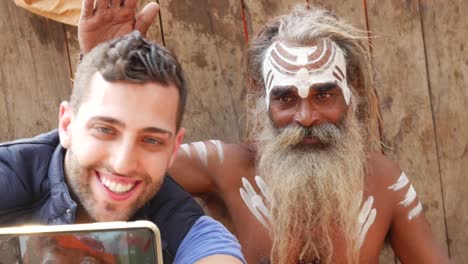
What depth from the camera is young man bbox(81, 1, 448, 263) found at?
211 cm

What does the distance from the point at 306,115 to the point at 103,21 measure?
0.63m

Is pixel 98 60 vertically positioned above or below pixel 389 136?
above

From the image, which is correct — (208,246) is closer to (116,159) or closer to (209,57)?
(116,159)

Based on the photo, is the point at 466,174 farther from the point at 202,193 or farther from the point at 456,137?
the point at 202,193

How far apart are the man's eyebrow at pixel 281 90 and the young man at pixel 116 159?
59cm

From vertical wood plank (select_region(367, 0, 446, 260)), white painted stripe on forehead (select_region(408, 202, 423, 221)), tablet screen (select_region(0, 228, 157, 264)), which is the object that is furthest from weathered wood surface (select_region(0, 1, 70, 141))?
tablet screen (select_region(0, 228, 157, 264))

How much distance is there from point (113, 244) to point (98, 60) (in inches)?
25.2

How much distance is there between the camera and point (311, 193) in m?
2.16

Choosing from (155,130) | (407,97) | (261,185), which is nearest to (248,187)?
(261,185)

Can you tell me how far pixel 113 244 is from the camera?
931 mm

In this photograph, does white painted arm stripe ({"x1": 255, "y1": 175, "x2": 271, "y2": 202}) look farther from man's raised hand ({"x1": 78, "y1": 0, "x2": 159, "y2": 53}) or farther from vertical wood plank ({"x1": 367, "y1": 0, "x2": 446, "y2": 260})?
man's raised hand ({"x1": 78, "y1": 0, "x2": 159, "y2": 53})

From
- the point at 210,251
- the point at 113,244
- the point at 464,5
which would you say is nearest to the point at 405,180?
the point at 464,5

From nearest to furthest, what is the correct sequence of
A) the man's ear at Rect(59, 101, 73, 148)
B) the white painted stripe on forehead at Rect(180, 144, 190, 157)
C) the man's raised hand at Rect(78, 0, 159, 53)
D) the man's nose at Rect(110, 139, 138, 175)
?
the man's nose at Rect(110, 139, 138, 175) → the man's ear at Rect(59, 101, 73, 148) → the man's raised hand at Rect(78, 0, 159, 53) → the white painted stripe on forehead at Rect(180, 144, 190, 157)

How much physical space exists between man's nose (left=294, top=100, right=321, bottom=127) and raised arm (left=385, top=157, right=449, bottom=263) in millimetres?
322
